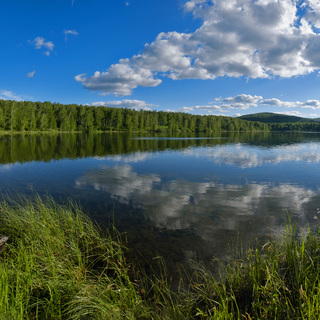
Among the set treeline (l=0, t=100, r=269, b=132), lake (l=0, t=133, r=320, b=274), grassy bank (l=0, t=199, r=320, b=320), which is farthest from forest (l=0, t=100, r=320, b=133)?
grassy bank (l=0, t=199, r=320, b=320)

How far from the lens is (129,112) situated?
17900 centimetres

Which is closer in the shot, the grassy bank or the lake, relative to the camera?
the grassy bank

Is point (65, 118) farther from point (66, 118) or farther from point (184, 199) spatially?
point (184, 199)

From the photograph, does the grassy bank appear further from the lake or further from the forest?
the forest

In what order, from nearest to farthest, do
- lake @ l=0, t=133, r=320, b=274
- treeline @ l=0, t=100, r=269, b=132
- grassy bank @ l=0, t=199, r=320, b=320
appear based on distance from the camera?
grassy bank @ l=0, t=199, r=320, b=320 → lake @ l=0, t=133, r=320, b=274 → treeline @ l=0, t=100, r=269, b=132

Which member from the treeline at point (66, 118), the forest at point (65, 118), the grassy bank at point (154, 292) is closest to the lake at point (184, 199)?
the grassy bank at point (154, 292)

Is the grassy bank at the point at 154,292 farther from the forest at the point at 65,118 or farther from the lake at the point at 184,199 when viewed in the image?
the forest at the point at 65,118

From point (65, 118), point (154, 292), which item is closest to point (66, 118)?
point (65, 118)

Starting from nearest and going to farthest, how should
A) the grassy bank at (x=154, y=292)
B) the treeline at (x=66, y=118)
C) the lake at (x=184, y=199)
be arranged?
the grassy bank at (x=154, y=292), the lake at (x=184, y=199), the treeline at (x=66, y=118)

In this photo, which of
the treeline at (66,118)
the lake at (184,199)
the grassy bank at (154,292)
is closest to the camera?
the grassy bank at (154,292)

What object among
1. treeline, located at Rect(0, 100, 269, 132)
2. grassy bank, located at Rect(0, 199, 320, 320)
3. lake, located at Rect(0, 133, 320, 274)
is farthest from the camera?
treeline, located at Rect(0, 100, 269, 132)

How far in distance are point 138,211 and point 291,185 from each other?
1413 centimetres

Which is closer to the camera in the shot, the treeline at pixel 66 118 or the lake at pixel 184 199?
the lake at pixel 184 199

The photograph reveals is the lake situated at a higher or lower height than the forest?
lower
